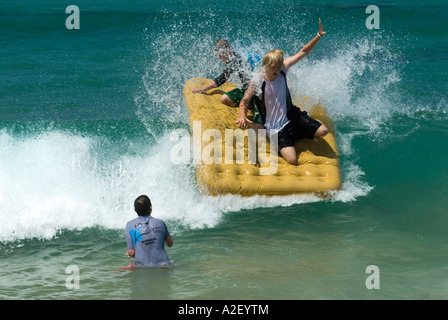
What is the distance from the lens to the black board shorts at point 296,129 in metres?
7.31

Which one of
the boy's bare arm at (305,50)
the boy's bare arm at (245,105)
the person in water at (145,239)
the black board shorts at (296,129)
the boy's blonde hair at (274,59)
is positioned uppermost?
the boy's bare arm at (305,50)

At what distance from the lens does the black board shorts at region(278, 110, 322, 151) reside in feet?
24.0

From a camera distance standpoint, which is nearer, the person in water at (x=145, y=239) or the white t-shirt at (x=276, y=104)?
the person in water at (x=145, y=239)

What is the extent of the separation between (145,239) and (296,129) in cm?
293

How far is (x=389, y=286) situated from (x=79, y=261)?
9.66ft

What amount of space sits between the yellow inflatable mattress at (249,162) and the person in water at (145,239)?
5.52 ft

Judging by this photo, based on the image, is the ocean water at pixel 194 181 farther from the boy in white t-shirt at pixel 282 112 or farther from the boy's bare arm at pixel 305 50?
the boy's bare arm at pixel 305 50

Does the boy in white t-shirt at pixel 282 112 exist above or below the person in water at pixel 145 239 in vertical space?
above

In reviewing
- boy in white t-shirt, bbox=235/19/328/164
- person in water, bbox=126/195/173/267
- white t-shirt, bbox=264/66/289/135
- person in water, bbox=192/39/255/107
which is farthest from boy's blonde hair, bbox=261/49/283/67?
person in water, bbox=126/195/173/267

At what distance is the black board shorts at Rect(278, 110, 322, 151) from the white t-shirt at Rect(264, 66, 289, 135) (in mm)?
79

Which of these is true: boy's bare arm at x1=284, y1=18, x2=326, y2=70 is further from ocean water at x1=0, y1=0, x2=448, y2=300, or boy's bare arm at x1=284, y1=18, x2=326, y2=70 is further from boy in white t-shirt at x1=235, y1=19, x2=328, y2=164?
ocean water at x1=0, y1=0, x2=448, y2=300

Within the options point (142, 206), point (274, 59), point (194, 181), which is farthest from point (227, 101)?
point (142, 206)

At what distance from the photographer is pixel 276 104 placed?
7195 mm

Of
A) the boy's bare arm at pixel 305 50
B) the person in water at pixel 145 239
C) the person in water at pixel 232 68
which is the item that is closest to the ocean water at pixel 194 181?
the person in water at pixel 145 239
